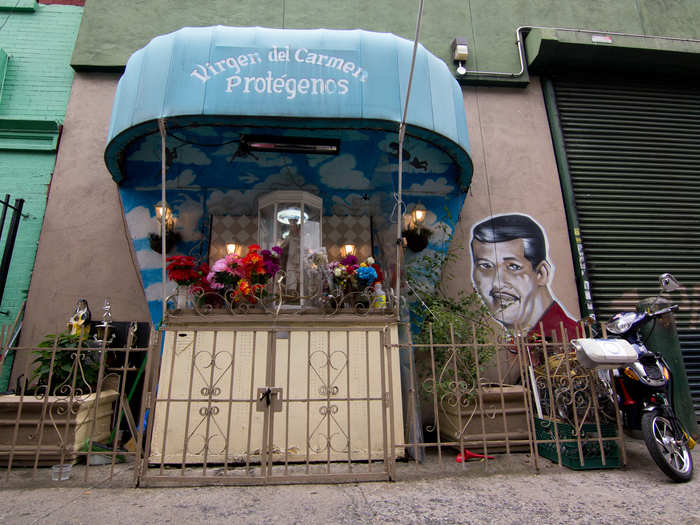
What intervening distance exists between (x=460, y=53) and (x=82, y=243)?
7468 millimetres

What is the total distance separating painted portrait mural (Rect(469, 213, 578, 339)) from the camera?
7176 millimetres

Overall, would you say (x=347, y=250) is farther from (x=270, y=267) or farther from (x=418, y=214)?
(x=270, y=267)

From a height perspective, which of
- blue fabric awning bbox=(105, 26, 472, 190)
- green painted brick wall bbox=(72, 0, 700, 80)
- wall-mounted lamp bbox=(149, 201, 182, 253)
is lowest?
wall-mounted lamp bbox=(149, 201, 182, 253)

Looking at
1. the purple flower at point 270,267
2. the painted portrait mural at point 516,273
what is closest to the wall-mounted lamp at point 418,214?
the painted portrait mural at point 516,273

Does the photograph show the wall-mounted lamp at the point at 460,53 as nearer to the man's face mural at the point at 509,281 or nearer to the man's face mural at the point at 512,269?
the man's face mural at the point at 512,269

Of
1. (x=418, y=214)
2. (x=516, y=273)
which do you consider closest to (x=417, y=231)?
(x=418, y=214)

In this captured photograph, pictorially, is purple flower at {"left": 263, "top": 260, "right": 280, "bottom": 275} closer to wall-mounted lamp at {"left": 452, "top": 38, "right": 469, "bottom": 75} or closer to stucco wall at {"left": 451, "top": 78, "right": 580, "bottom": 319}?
stucco wall at {"left": 451, "top": 78, "right": 580, "bottom": 319}

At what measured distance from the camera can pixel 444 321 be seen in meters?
5.53

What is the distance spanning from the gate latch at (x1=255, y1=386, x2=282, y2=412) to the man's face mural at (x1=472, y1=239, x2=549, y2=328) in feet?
14.6

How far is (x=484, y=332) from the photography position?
5816mm

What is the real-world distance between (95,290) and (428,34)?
7597 millimetres

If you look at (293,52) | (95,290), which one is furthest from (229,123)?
(95,290)

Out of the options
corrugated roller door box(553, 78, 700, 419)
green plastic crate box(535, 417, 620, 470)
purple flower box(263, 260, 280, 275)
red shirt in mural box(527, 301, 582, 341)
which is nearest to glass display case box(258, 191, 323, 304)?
purple flower box(263, 260, 280, 275)

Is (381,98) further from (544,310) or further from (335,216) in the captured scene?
(544,310)
